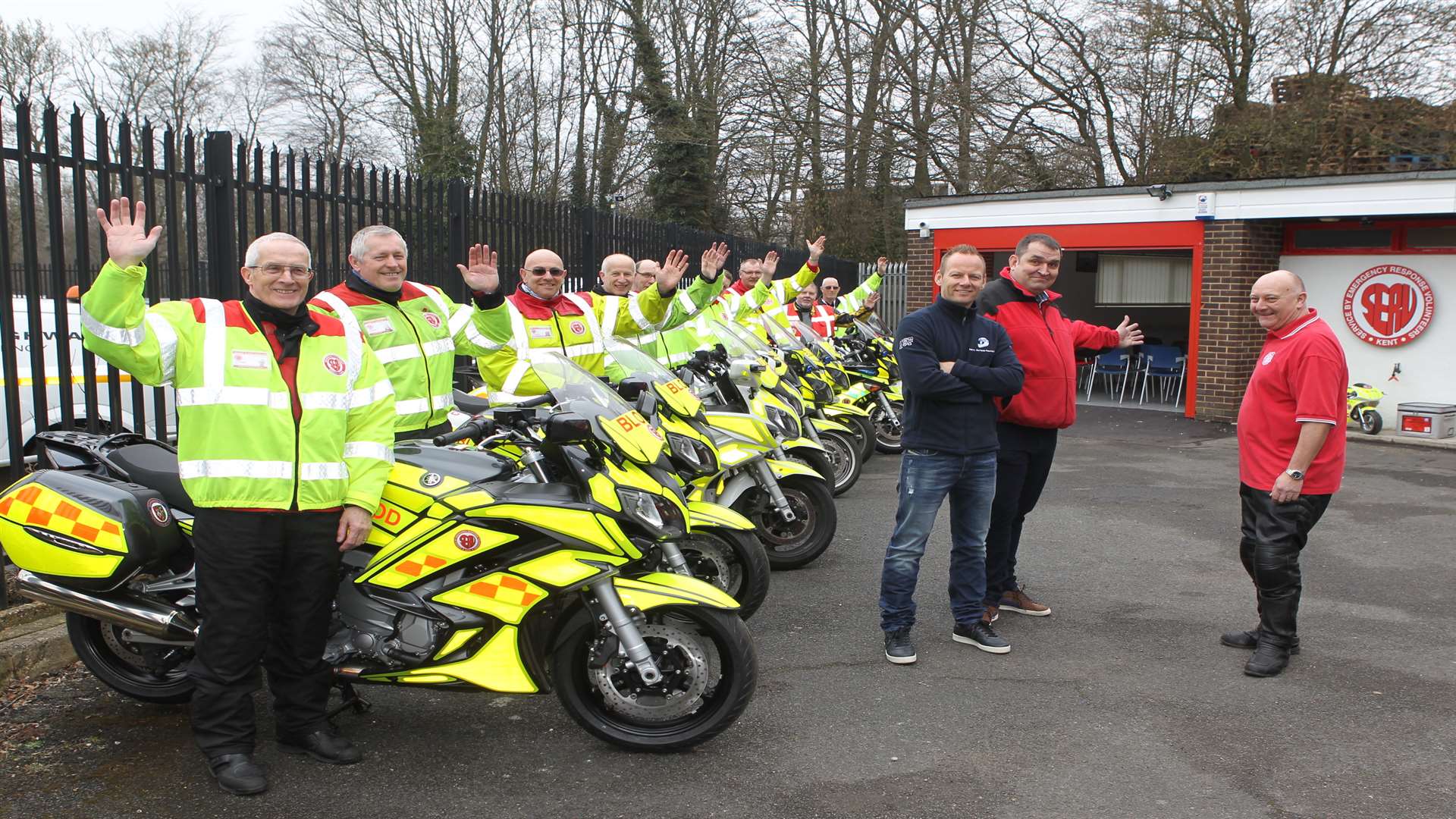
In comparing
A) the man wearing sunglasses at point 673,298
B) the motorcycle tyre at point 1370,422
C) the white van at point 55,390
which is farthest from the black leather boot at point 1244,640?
the motorcycle tyre at point 1370,422

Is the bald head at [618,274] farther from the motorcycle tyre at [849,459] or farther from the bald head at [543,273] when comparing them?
the motorcycle tyre at [849,459]

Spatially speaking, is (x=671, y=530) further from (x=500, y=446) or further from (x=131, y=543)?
(x=131, y=543)

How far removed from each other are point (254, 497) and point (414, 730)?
1.13 meters

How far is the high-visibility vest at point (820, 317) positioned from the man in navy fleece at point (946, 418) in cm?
577

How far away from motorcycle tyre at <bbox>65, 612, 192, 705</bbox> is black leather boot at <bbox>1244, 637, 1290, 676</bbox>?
13.4ft

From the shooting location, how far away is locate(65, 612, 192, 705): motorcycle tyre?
13.3 ft

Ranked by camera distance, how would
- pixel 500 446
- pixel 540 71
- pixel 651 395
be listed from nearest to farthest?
pixel 500 446, pixel 651 395, pixel 540 71

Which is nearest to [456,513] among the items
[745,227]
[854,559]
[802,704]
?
[802,704]

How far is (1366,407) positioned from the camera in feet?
40.8

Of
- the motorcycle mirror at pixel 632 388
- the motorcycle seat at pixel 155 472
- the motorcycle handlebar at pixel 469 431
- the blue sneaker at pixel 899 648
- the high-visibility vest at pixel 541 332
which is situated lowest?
the blue sneaker at pixel 899 648

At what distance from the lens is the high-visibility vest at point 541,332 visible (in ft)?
18.6

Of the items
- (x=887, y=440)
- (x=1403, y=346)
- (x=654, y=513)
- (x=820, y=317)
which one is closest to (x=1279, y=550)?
(x=654, y=513)

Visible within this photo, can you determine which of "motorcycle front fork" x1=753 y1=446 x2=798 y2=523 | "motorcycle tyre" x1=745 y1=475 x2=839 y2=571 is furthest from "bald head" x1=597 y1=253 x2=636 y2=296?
"motorcycle tyre" x1=745 y1=475 x2=839 y2=571

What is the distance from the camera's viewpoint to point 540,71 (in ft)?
87.4
